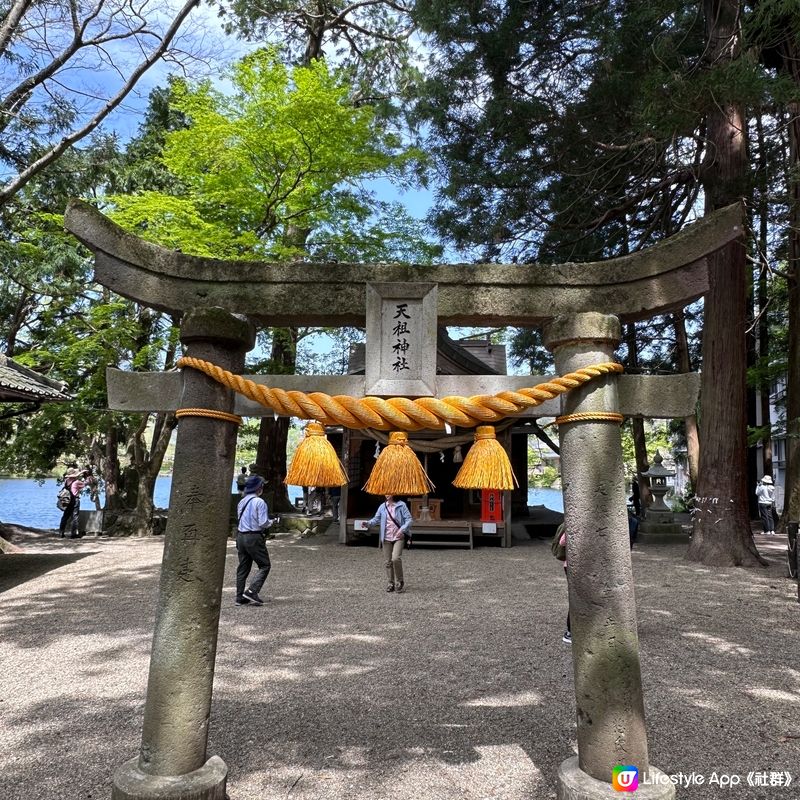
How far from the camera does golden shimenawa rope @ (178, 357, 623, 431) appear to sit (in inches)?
128

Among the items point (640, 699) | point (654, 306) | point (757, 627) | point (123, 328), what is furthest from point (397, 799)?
point (123, 328)

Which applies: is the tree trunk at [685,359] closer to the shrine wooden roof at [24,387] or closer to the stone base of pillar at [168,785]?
the shrine wooden roof at [24,387]

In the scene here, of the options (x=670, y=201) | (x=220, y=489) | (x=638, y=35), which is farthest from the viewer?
(x=670, y=201)

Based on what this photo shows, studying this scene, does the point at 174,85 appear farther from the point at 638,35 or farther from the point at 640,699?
the point at 640,699

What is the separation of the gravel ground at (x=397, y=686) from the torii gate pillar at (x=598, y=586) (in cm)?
69

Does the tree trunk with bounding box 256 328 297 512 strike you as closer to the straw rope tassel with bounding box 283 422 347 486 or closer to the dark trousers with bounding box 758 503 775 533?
the straw rope tassel with bounding box 283 422 347 486

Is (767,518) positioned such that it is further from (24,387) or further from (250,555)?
(24,387)

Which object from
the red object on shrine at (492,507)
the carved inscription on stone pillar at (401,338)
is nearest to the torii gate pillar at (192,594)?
the carved inscription on stone pillar at (401,338)

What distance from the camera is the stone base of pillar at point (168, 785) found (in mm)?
2965

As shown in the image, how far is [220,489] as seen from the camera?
3.36m

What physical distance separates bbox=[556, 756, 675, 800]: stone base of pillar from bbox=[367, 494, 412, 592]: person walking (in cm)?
554

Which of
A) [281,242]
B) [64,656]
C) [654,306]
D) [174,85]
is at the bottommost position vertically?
A: [64,656]

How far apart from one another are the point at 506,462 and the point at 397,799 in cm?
201

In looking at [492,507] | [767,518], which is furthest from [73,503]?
[767,518]
